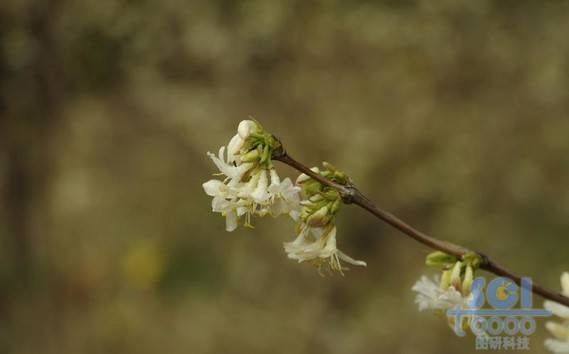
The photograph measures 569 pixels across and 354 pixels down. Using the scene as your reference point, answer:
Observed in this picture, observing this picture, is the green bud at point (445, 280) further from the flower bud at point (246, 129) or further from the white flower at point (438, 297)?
the flower bud at point (246, 129)

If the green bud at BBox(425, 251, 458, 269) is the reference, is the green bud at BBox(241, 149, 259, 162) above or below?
above

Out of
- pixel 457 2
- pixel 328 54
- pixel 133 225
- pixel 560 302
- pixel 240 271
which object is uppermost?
pixel 457 2

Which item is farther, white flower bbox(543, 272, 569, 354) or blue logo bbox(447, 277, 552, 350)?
blue logo bbox(447, 277, 552, 350)

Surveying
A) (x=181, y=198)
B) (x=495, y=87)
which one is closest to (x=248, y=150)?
(x=495, y=87)

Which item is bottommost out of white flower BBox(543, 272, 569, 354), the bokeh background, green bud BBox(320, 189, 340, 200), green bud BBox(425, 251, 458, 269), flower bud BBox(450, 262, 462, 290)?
white flower BBox(543, 272, 569, 354)

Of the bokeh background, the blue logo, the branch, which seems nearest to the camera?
the branch

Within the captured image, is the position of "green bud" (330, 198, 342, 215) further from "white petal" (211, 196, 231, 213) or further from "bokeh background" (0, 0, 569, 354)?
"bokeh background" (0, 0, 569, 354)

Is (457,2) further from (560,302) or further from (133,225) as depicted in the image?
(560,302)

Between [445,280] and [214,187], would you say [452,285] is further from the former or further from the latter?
[214,187]

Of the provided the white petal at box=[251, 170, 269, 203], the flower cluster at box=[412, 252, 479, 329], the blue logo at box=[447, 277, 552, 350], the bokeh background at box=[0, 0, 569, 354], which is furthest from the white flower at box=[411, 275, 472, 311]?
the bokeh background at box=[0, 0, 569, 354]
